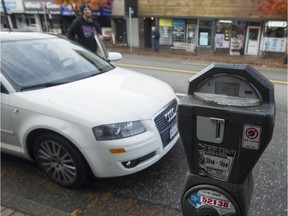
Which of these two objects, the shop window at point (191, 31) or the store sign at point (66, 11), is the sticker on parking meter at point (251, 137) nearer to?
the shop window at point (191, 31)

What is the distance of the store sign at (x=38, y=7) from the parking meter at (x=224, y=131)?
22168 mm

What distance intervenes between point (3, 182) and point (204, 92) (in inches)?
96.1

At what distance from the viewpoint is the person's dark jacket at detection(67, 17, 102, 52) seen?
477cm

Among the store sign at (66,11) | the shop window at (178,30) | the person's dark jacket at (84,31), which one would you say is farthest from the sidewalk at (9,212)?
the store sign at (66,11)

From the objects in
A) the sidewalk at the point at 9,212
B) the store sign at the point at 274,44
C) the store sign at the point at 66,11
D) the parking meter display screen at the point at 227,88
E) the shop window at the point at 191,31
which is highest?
the parking meter display screen at the point at 227,88

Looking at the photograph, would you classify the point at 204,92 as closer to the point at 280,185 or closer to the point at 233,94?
the point at 233,94

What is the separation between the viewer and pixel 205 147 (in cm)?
128

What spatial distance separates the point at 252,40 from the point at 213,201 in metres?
15.7

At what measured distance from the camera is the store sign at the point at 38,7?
21.1 meters

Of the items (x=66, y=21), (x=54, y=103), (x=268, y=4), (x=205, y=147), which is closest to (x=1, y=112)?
(x=54, y=103)

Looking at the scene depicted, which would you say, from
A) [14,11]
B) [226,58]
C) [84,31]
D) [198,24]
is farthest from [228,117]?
[14,11]

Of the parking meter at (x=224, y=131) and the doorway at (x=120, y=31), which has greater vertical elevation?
the parking meter at (x=224, y=131)

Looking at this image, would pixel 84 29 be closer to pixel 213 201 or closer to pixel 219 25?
pixel 213 201

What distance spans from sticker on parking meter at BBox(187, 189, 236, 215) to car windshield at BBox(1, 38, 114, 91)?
76.8 inches
